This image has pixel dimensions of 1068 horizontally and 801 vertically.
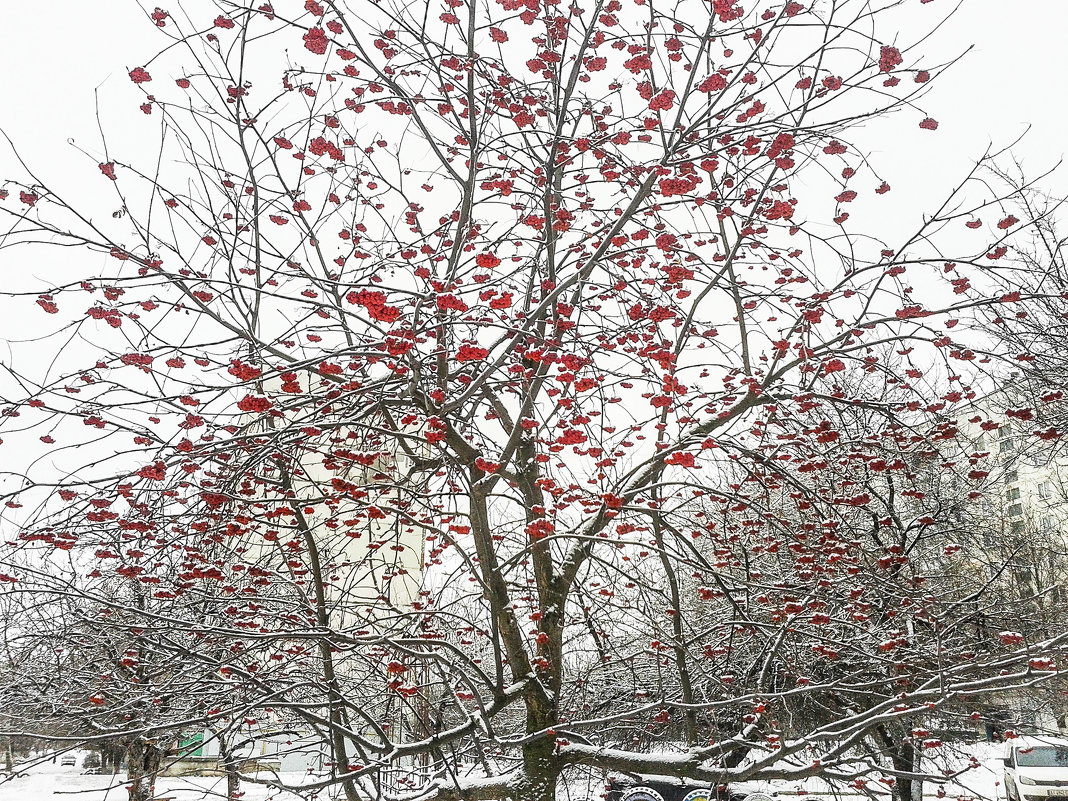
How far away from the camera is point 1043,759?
1344 cm

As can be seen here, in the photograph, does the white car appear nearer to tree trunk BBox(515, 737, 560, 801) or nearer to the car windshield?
the car windshield

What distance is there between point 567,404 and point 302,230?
2.19 metres

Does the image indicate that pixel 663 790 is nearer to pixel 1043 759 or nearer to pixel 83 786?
pixel 1043 759

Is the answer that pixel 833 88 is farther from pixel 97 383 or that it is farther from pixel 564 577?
pixel 97 383

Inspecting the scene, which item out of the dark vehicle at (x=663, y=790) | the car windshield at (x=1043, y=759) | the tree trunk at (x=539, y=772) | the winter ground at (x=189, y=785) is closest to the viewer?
the tree trunk at (x=539, y=772)

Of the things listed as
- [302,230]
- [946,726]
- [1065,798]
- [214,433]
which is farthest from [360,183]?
[1065,798]

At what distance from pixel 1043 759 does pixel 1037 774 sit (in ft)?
2.97

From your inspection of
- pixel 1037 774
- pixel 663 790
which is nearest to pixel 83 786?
pixel 663 790

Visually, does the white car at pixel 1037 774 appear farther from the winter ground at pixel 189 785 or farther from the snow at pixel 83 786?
the snow at pixel 83 786

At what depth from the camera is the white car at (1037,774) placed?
12367mm

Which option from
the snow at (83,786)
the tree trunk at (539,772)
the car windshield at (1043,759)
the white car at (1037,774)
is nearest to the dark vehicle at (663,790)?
the tree trunk at (539,772)

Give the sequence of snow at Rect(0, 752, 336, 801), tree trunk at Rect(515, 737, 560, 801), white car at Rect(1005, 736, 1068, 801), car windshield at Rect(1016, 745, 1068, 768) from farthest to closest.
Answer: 1. snow at Rect(0, 752, 336, 801)
2. car windshield at Rect(1016, 745, 1068, 768)
3. white car at Rect(1005, 736, 1068, 801)
4. tree trunk at Rect(515, 737, 560, 801)

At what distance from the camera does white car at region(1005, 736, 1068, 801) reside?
1237 cm

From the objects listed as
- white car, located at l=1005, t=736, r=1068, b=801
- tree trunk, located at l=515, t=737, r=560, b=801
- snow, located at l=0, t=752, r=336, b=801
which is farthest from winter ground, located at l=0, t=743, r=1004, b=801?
tree trunk, located at l=515, t=737, r=560, b=801
